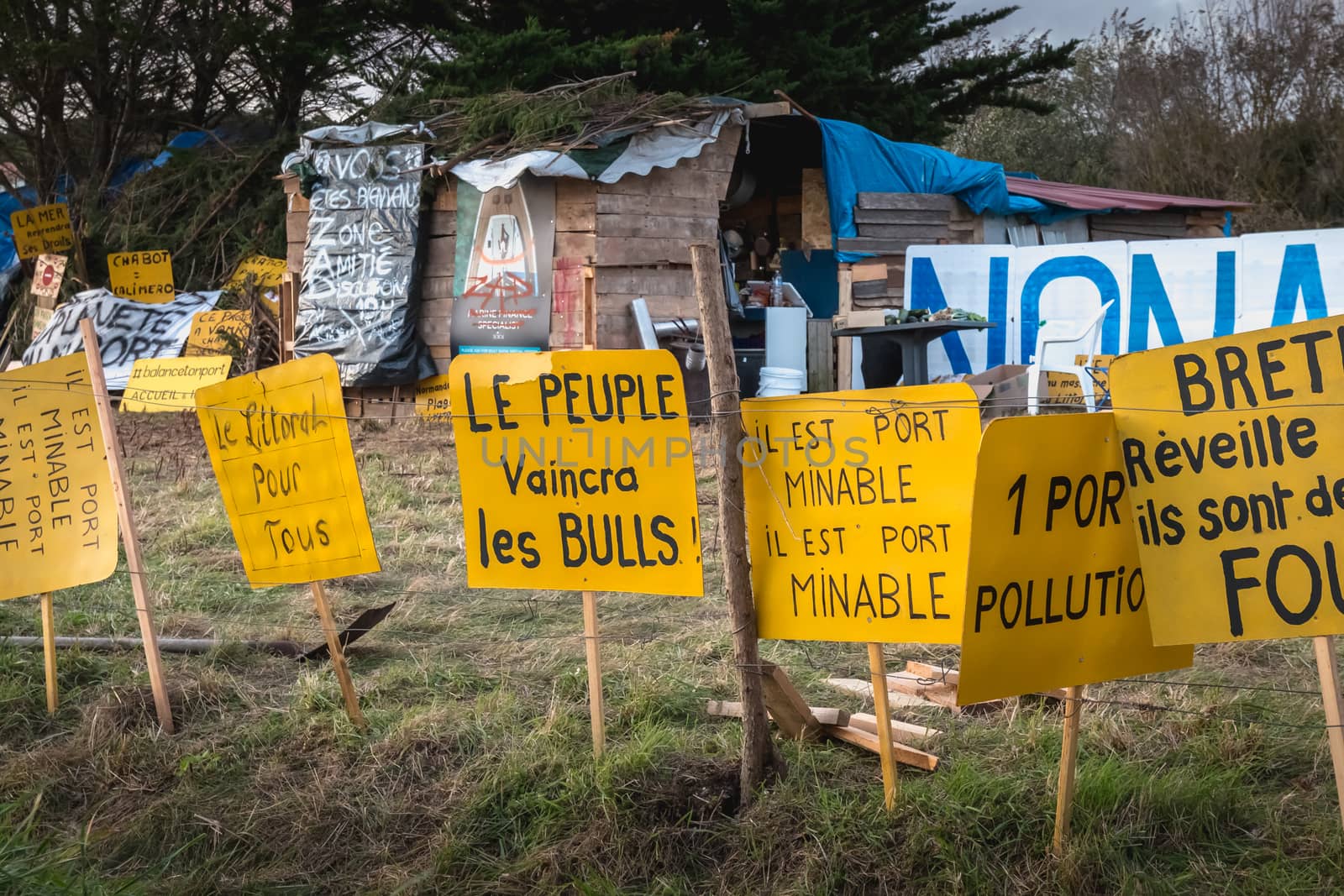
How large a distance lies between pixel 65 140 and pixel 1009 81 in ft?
48.7

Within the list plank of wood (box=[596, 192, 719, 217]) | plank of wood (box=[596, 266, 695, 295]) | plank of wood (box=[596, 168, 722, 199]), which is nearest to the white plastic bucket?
plank of wood (box=[596, 266, 695, 295])

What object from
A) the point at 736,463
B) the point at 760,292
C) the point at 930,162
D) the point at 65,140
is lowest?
the point at 736,463

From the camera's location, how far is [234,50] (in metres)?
17.1

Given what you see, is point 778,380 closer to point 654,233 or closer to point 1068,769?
point 654,233

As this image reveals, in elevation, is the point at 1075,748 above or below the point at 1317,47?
below

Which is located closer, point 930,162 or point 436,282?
point 436,282

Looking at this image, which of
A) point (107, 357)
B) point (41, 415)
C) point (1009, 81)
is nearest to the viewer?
point (41, 415)

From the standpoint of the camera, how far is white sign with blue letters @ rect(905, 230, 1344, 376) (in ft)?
39.5

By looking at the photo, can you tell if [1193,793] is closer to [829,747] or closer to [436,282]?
[829,747]

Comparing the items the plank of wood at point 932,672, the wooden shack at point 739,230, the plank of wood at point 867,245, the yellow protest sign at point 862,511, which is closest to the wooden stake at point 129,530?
the yellow protest sign at point 862,511

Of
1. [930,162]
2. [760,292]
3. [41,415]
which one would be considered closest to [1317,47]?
[930,162]

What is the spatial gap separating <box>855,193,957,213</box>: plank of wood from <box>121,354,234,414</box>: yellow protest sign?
7.44m

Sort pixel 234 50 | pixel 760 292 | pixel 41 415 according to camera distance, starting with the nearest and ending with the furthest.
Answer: pixel 41 415
pixel 760 292
pixel 234 50

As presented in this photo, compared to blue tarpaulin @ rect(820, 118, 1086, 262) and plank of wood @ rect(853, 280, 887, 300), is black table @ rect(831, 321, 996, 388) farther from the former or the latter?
blue tarpaulin @ rect(820, 118, 1086, 262)
